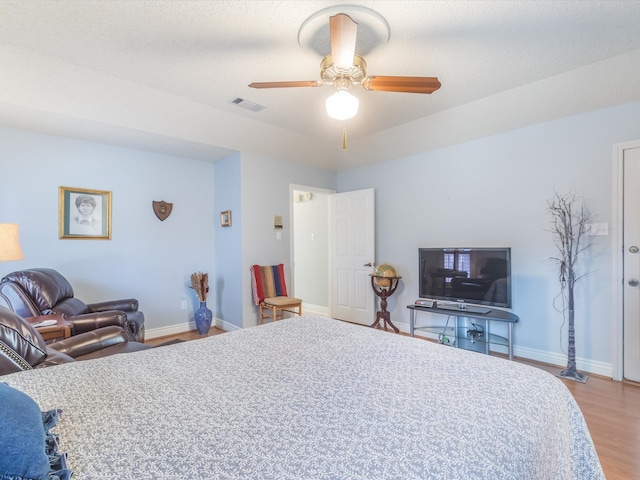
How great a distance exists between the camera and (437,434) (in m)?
0.81

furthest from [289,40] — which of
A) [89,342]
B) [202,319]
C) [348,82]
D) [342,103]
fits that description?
[202,319]

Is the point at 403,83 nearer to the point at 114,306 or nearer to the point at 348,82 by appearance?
the point at 348,82

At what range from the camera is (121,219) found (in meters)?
3.93

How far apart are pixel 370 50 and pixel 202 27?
1170 mm

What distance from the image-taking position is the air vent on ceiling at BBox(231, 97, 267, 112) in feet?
10.7

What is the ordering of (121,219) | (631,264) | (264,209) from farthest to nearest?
A: (264,209) → (121,219) → (631,264)

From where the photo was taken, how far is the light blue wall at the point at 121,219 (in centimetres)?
333

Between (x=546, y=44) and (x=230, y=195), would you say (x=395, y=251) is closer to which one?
(x=230, y=195)

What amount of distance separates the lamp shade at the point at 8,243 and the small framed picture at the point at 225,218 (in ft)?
7.48

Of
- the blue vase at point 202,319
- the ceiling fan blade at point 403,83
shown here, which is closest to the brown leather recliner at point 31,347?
the blue vase at point 202,319

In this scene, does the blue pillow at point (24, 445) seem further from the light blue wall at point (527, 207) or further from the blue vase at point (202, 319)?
the light blue wall at point (527, 207)

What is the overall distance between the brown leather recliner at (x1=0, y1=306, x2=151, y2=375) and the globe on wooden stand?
2.93 metres

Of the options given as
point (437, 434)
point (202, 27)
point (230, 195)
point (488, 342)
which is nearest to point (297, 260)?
point (230, 195)

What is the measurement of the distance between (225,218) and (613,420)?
4.28 m
